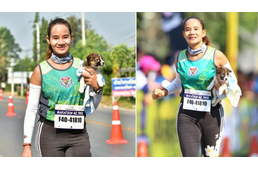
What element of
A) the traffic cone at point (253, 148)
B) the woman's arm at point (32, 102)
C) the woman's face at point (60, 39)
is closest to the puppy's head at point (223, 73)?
the woman's face at point (60, 39)

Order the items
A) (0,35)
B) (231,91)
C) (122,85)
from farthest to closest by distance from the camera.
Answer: (0,35) → (122,85) → (231,91)

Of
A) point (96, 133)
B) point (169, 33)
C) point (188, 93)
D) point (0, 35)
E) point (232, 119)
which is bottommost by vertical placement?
point (96, 133)

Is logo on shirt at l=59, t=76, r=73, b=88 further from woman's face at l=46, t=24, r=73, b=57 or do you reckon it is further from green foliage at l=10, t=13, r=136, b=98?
green foliage at l=10, t=13, r=136, b=98

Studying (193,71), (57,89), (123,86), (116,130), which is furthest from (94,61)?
(123,86)

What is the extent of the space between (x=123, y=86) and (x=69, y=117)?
10540 millimetres

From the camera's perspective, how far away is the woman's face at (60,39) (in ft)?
10.3

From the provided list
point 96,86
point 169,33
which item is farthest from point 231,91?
point 169,33

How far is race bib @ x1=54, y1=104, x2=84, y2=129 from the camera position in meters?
3.10

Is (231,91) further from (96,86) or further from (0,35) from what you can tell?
(0,35)

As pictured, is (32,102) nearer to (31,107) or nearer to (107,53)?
(31,107)

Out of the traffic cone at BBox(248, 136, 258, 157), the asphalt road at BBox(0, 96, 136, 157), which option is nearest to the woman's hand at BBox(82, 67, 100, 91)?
the asphalt road at BBox(0, 96, 136, 157)

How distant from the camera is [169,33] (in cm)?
612

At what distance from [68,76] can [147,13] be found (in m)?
3.36

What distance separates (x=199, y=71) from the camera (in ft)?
12.2
